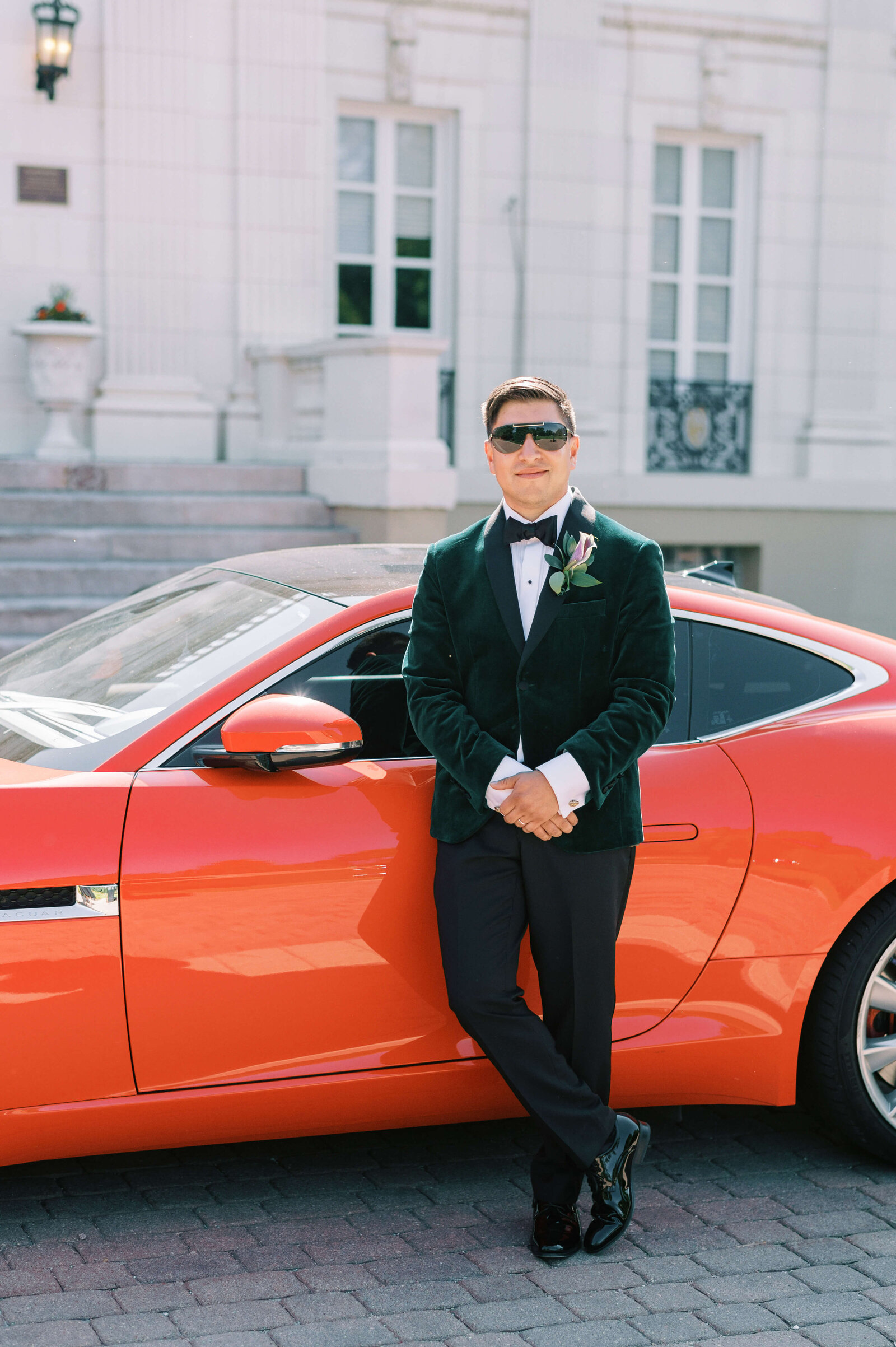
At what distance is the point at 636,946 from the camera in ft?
11.3

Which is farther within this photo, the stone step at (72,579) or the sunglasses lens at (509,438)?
the stone step at (72,579)

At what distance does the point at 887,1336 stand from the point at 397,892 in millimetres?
1335

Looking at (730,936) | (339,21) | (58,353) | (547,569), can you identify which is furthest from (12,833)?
(339,21)

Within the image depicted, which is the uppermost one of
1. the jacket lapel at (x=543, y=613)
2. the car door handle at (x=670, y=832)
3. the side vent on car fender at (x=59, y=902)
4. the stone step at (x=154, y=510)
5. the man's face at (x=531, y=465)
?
the man's face at (x=531, y=465)

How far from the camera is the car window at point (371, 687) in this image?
11.2 feet

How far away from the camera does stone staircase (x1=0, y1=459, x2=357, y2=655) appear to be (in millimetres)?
9344

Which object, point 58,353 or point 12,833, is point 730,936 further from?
point 58,353

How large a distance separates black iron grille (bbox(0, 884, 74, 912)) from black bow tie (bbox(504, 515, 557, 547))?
1206 mm

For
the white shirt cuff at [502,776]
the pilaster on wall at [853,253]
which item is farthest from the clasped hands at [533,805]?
the pilaster on wall at [853,253]

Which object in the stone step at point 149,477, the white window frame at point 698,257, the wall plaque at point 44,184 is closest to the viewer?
the stone step at point 149,477

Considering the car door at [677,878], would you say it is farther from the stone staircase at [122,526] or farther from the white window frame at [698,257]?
the white window frame at [698,257]

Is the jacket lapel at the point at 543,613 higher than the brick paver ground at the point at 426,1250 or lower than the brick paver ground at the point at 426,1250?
higher

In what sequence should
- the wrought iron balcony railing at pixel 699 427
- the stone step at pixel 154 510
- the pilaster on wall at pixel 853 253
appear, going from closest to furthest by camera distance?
the stone step at pixel 154 510
the wrought iron balcony railing at pixel 699 427
the pilaster on wall at pixel 853 253

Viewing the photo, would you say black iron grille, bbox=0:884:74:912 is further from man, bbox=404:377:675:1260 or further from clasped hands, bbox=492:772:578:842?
clasped hands, bbox=492:772:578:842
